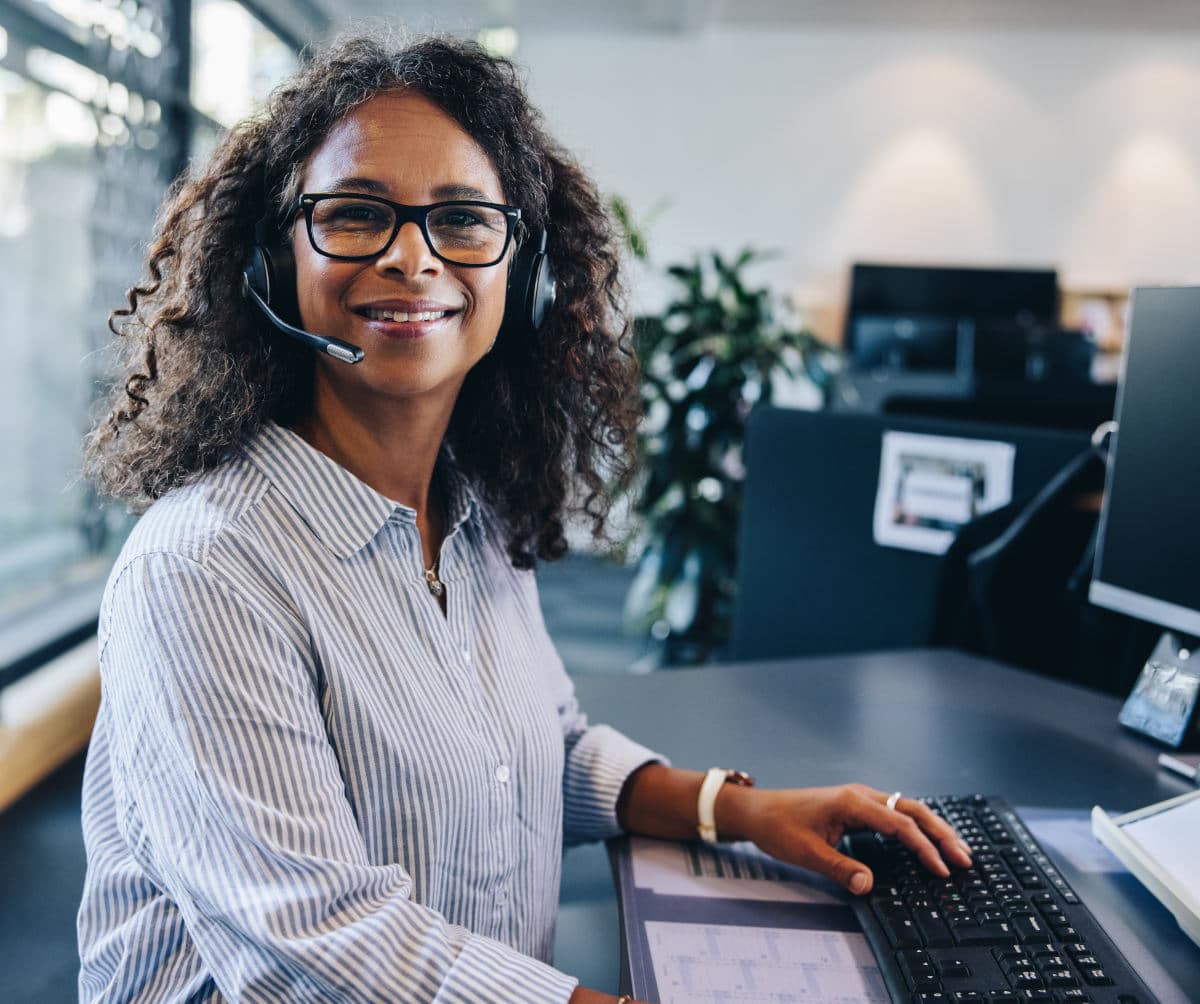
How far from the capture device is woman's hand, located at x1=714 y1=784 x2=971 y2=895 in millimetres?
823

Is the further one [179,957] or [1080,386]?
[1080,386]

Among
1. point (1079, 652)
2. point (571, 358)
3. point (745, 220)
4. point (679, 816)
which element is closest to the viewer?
point (679, 816)

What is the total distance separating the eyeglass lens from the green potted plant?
1874 millimetres

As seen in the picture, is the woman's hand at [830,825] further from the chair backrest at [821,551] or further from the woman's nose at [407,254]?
the chair backrest at [821,551]

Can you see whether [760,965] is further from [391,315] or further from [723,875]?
[391,315]

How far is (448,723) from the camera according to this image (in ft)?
2.60

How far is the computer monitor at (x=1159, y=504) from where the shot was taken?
103 cm

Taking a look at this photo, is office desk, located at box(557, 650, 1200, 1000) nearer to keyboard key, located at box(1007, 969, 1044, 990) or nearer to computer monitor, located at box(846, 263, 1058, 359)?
keyboard key, located at box(1007, 969, 1044, 990)

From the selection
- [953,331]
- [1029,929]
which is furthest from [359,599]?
[953,331]

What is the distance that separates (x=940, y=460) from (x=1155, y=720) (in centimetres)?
61

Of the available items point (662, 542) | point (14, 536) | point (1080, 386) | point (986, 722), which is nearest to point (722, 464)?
point (662, 542)

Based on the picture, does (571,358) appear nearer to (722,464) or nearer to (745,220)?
(722,464)

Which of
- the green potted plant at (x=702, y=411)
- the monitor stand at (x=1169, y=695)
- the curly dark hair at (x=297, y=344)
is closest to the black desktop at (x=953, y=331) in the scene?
the green potted plant at (x=702, y=411)

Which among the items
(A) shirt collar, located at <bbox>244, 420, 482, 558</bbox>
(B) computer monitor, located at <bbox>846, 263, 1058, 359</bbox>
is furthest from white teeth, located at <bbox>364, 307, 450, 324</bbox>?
(B) computer monitor, located at <bbox>846, 263, 1058, 359</bbox>
